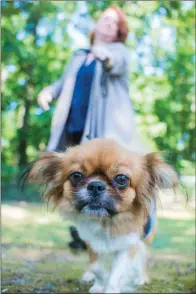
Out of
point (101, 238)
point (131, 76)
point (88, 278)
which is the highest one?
point (131, 76)

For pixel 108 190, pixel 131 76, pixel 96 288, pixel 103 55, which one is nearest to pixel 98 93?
pixel 103 55

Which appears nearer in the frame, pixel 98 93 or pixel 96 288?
pixel 96 288

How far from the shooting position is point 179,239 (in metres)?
2.42

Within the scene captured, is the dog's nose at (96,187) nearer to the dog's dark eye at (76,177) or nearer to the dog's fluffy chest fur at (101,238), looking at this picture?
the dog's dark eye at (76,177)

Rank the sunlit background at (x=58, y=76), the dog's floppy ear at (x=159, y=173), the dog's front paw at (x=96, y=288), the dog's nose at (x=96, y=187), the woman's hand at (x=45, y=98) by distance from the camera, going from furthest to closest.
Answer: the sunlit background at (x=58, y=76)
the woman's hand at (x=45, y=98)
the dog's front paw at (x=96, y=288)
the dog's floppy ear at (x=159, y=173)
the dog's nose at (x=96, y=187)

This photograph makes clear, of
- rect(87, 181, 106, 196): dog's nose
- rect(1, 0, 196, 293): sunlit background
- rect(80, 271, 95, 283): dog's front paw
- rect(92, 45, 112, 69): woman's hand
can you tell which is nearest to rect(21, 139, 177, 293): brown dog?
rect(87, 181, 106, 196): dog's nose

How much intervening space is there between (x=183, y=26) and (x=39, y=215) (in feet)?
4.31

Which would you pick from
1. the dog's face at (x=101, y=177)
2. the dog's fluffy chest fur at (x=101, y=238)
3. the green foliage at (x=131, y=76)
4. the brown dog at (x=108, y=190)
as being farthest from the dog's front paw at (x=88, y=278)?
the green foliage at (x=131, y=76)

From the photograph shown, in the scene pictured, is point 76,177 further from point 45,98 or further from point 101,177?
point 45,98

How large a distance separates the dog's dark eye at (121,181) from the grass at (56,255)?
0.68 metres

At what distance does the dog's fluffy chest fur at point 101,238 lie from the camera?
159 centimetres

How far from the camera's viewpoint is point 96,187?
142 cm

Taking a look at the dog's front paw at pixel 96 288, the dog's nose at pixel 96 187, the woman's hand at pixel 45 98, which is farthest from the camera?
the woman's hand at pixel 45 98

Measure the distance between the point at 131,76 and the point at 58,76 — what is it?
403mm
